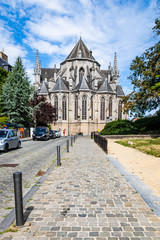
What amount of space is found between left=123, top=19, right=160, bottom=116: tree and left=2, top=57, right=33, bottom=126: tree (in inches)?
587

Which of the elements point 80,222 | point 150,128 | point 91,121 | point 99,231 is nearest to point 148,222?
point 99,231

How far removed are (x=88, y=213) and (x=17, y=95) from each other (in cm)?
2557

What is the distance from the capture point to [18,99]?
26.8 m

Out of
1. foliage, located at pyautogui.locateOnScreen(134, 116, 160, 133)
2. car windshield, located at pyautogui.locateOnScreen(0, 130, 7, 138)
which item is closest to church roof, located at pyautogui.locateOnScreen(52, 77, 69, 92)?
foliage, located at pyautogui.locateOnScreen(134, 116, 160, 133)

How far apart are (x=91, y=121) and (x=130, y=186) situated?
39.8m

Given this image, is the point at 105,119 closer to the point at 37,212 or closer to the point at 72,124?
the point at 72,124

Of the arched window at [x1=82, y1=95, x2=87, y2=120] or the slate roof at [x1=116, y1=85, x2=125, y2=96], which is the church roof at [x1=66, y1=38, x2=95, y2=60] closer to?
the slate roof at [x1=116, y1=85, x2=125, y2=96]

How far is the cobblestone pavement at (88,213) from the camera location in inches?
109

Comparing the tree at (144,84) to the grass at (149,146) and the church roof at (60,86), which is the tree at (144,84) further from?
the church roof at (60,86)

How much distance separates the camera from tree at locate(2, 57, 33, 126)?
2617 cm

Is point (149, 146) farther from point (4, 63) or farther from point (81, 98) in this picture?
point (4, 63)

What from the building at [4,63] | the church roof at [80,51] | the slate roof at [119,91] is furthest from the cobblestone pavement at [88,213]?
the slate roof at [119,91]

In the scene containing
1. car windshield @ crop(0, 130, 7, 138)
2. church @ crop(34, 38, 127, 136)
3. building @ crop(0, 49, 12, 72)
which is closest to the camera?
car windshield @ crop(0, 130, 7, 138)

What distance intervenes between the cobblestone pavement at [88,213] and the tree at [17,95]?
22791 mm
